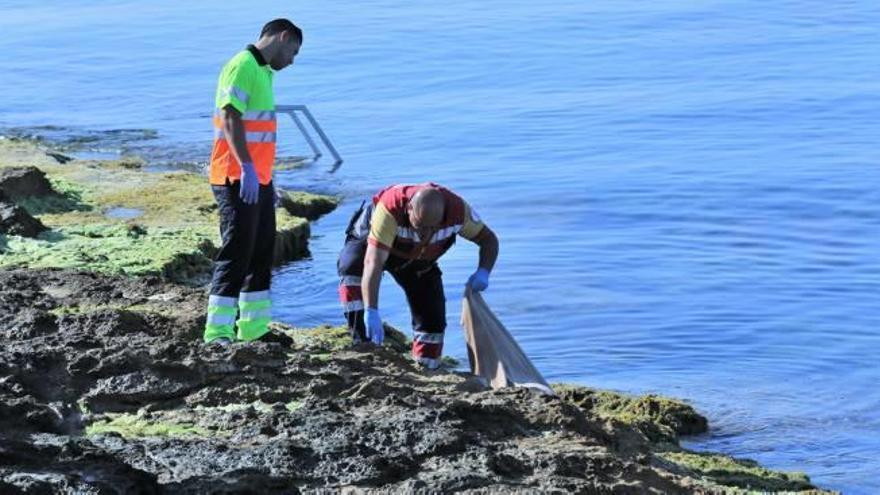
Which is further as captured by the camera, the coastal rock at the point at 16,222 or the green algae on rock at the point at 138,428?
the coastal rock at the point at 16,222

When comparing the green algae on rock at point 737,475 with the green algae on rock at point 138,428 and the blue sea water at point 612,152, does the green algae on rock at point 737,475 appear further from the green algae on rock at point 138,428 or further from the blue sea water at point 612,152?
the green algae on rock at point 138,428

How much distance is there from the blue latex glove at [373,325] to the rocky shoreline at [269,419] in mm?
78

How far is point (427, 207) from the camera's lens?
8977mm

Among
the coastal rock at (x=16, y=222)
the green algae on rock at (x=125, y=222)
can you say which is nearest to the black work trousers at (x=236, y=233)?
the green algae on rock at (x=125, y=222)

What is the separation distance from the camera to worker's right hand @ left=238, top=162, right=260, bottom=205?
9.10 m

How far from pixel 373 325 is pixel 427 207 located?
892 millimetres

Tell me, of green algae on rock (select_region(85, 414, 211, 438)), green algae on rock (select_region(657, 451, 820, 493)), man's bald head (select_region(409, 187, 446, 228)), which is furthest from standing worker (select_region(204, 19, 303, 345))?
green algae on rock (select_region(657, 451, 820, 493))

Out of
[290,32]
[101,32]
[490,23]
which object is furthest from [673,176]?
[101,32]

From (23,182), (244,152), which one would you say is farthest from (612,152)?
(244,152)

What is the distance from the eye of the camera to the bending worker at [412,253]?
30.1 feet

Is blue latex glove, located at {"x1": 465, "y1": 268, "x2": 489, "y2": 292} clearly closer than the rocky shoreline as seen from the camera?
No

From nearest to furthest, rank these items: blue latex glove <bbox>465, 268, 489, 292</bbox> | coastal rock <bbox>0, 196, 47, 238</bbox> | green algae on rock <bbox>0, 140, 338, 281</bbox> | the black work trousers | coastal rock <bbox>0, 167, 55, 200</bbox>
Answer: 1. the black work trousers
2. blue latex glove <bbox>465, 268, 489, 292</bbox>
3. green algae on rock <bbox>0, 140, 338, 281</bbox>
4. coastal rock <bbox>0, 196, 47, 238</bbox>
5. coastal rock <bbox>0, 167, 55, 200</bbox>

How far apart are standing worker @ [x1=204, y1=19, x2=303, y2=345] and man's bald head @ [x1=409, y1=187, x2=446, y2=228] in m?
0.90

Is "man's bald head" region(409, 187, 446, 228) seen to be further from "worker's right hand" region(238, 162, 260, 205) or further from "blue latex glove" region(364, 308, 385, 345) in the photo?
"worker's right hand" region(238, 162, 260, 205)
